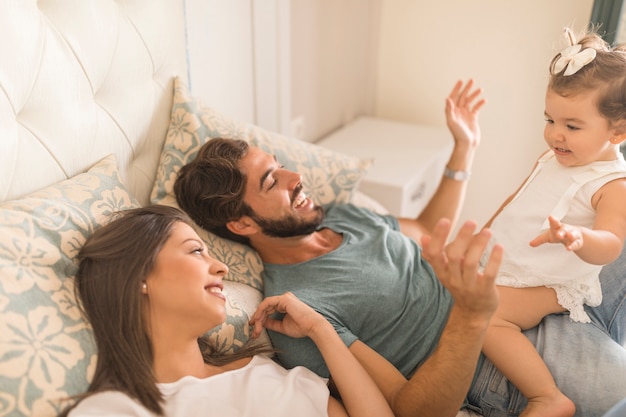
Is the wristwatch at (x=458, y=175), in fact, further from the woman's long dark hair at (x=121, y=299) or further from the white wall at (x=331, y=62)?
the woman's long dark hair at (x=121, y=299)

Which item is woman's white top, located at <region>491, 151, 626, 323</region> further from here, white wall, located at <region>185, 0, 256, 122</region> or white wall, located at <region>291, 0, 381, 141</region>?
white wall, located at <region>291, 0, 381, 141</region>

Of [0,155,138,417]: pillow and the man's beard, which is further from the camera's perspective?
the man's beard

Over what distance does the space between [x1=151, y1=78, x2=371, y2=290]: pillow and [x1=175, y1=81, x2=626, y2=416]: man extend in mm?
39

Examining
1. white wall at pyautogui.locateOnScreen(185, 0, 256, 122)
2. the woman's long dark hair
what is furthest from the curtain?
the woman's long dark hair

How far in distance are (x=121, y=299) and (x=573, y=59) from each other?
42.3 inches

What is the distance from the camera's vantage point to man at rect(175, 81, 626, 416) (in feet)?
4.13

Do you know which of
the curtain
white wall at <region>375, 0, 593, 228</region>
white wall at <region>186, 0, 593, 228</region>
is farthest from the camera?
white wall at <region>375, 0, 593, 228</region>

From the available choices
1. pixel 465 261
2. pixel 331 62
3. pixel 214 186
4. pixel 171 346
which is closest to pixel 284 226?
pixel 214 186

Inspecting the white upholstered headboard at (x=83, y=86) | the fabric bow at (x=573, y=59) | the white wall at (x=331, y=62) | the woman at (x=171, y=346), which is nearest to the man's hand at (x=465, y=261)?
the woman at (x=171, y=346)

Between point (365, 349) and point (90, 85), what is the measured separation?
86 cm

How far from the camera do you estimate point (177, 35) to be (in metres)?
1.67

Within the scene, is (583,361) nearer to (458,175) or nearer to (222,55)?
(458,175)

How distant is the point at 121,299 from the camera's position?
3.50 ft

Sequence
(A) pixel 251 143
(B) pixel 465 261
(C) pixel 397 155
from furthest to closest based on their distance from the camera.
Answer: (C) pixel 397 155 → (A) pixel 251 143 → (B) pixel 465 261
